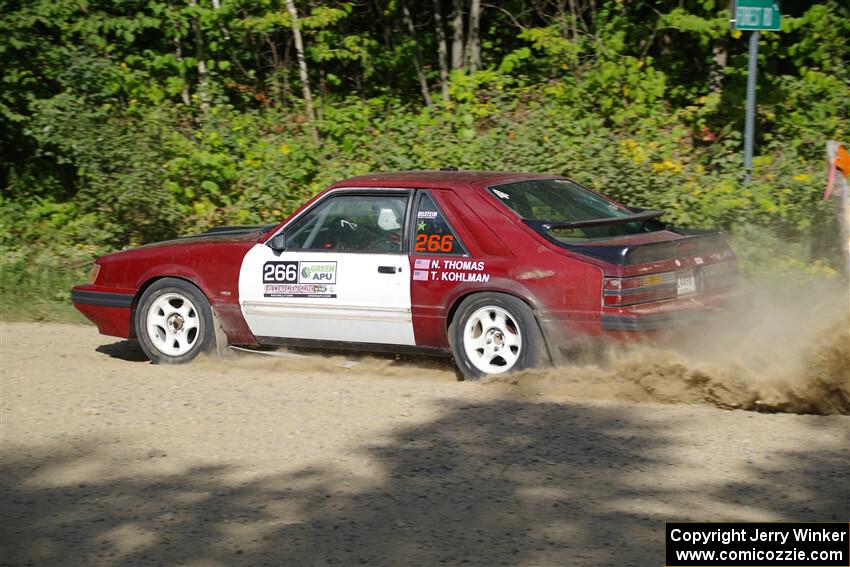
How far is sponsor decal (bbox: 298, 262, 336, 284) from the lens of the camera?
7.95 m

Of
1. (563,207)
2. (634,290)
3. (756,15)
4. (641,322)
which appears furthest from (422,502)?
(756,15)

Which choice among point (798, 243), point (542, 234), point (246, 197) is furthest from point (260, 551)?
point (246, 197)

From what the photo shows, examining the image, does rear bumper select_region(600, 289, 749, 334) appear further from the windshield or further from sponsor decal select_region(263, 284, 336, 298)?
sponsor decal select_region(263, 284, 336, 298)

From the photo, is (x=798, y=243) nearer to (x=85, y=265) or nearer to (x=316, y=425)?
(x=316, y=425)

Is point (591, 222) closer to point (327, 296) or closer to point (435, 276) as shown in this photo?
point (435, 276)

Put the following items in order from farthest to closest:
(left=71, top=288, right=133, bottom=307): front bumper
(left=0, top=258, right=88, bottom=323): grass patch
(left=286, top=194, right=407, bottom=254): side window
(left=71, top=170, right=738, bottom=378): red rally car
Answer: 1. (left=0, top=258, right=88, bottom=323): grass patch
2. (left=71, top=288, right=133, bottom=307): front bumper
3. (left=286, top=194, right=407, bottom=254): side window
4. (left=71, top=170, right=738, bottom=378): red rally car

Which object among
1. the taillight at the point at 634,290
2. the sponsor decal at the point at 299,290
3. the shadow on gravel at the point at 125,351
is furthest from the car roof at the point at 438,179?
the shadow on gravel at the point at 125,351

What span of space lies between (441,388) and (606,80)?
7861 millimetres

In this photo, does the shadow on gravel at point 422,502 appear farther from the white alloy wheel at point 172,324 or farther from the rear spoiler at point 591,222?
the white alloy wheel at point 172,324

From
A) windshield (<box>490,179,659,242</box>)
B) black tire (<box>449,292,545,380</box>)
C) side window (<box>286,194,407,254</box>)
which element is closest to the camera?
Answer: black tire (<box>449,292,545,380</box>)

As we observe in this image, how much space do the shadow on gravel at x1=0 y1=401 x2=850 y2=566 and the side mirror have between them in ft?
7.74

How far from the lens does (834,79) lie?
13.3 meters

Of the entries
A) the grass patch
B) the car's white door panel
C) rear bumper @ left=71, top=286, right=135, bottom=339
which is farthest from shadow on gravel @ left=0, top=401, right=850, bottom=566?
the grass patch

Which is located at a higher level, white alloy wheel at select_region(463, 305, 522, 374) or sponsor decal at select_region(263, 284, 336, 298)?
sponsor decal at select_region(263, 284, 336, 298)
